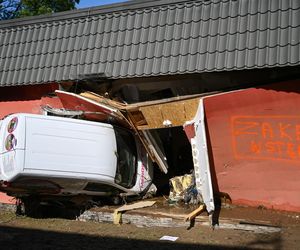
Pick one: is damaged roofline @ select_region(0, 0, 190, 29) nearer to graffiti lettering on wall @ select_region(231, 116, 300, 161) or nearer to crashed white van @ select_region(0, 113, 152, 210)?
crashed white van @ select_region(0, 113, 152, 210)

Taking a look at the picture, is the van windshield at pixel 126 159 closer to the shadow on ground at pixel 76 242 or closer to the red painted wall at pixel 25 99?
the red painted wall at pixel 25 99

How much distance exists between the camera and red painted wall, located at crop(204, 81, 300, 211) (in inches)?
337

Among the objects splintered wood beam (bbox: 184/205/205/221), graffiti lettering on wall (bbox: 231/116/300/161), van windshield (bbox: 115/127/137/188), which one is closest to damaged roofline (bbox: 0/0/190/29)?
van windshield (bbox: 115/127/137/188)

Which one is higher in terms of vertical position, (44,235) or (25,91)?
(25,91)

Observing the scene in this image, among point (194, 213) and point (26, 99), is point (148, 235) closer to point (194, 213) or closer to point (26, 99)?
point (194, 213)

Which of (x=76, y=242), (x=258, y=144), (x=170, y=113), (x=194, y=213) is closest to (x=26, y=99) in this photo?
(x=170, y=113)

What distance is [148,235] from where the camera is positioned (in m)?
8.30

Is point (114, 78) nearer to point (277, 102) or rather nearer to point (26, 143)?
point (26, 143)

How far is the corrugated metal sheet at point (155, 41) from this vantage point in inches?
330

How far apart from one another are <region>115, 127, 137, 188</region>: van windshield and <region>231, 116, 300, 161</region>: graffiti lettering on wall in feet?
7.27

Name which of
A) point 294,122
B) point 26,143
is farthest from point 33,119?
point 294,122

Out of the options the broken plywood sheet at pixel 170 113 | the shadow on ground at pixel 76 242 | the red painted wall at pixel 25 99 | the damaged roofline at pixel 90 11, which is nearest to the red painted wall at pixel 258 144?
the broken plywood sheet at pixel 170 113

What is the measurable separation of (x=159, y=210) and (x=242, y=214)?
155cm

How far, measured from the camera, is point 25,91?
37.3 ft
